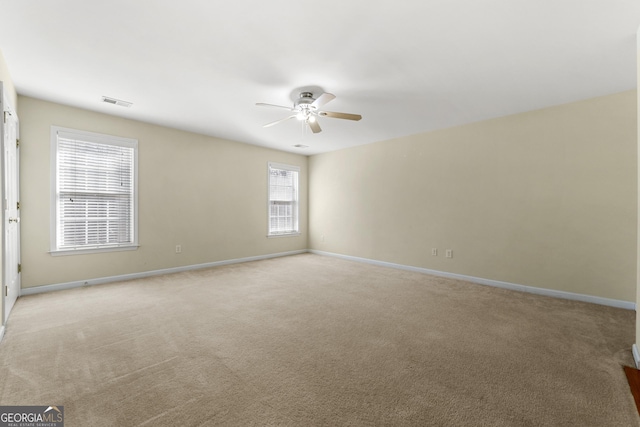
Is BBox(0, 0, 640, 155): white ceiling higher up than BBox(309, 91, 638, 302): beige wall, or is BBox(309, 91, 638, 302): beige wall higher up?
BBox(0, 0, 640, 155): white ceiling

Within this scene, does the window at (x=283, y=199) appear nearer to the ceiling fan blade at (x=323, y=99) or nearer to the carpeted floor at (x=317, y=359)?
the carpeted floor at (x=317, y=359)

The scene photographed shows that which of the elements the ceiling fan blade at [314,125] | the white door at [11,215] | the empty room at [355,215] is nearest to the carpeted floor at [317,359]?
the empty room at [355,215]

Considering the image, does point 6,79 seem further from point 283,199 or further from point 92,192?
point 283,199

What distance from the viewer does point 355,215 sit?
599cm

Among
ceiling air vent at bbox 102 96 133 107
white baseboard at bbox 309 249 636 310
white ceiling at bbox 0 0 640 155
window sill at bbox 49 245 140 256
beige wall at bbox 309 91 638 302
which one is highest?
ceiling air vent at bbox 102 96 133 107

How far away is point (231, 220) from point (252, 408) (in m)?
4.38

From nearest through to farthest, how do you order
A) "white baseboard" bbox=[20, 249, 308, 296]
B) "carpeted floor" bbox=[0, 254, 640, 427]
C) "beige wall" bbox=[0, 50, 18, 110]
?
"carpeted floor" bbox=[0, 254, 640, 427] → "beige wall" bbox=[0, 50, 18, 110] → "white baseboard" bbox=[20, 249, 308, 296]

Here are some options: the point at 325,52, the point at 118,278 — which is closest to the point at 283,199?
the point at 118,278

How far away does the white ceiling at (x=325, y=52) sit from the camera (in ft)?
6.29

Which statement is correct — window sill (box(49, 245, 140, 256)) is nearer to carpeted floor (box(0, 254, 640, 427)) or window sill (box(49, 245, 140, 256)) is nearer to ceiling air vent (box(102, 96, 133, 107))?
carpeted floor (box(0, 254, 640, 427))

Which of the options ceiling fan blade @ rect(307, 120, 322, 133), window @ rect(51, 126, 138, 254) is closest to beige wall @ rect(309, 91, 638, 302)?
ceiling fan blade @ rect(307, 120, 322, 133)

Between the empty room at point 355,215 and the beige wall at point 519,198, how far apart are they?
27 mm

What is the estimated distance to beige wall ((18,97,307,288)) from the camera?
11.5 ft

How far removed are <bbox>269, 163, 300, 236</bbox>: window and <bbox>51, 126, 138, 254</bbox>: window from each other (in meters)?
2.76
